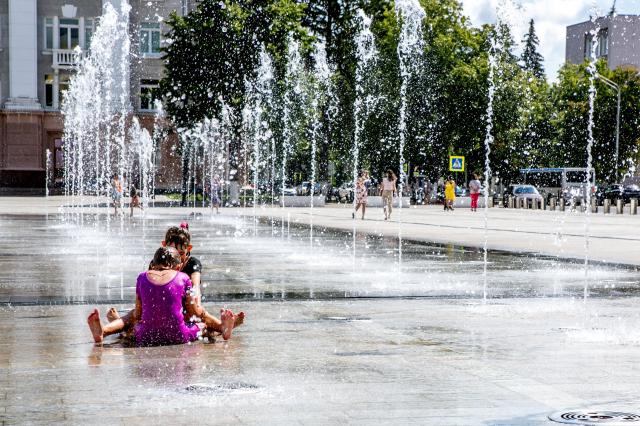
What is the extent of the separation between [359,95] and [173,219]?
102ft

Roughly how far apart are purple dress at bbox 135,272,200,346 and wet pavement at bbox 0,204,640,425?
18 centimetres

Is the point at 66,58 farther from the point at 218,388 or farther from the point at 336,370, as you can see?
the point at 218,388

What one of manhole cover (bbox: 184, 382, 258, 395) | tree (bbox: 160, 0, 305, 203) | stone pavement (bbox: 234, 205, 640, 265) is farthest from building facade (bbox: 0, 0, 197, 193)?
manhole cover (bbox: 184, 382, 258, 395)

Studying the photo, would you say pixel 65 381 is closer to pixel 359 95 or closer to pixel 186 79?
pixel 186 79

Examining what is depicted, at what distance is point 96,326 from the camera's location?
8578mm

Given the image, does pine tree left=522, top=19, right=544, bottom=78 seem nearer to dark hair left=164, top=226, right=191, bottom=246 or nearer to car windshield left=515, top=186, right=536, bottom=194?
car windshield left=515, top=186, right=536, bottom=194

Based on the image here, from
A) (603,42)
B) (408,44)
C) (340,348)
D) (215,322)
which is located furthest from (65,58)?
(340,348)

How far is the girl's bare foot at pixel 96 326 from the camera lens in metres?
8.55

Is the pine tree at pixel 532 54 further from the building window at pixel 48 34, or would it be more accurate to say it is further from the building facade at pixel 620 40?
the building window at pixel 48 34

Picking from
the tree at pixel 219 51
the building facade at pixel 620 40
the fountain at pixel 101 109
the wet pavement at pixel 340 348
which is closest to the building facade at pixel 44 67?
the fountain at pixel 101 109

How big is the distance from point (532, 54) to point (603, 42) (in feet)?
74.3

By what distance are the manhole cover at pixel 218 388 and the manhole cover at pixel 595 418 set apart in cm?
194

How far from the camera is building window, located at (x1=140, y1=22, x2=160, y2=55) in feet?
217

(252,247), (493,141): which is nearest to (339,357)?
(252,247)
